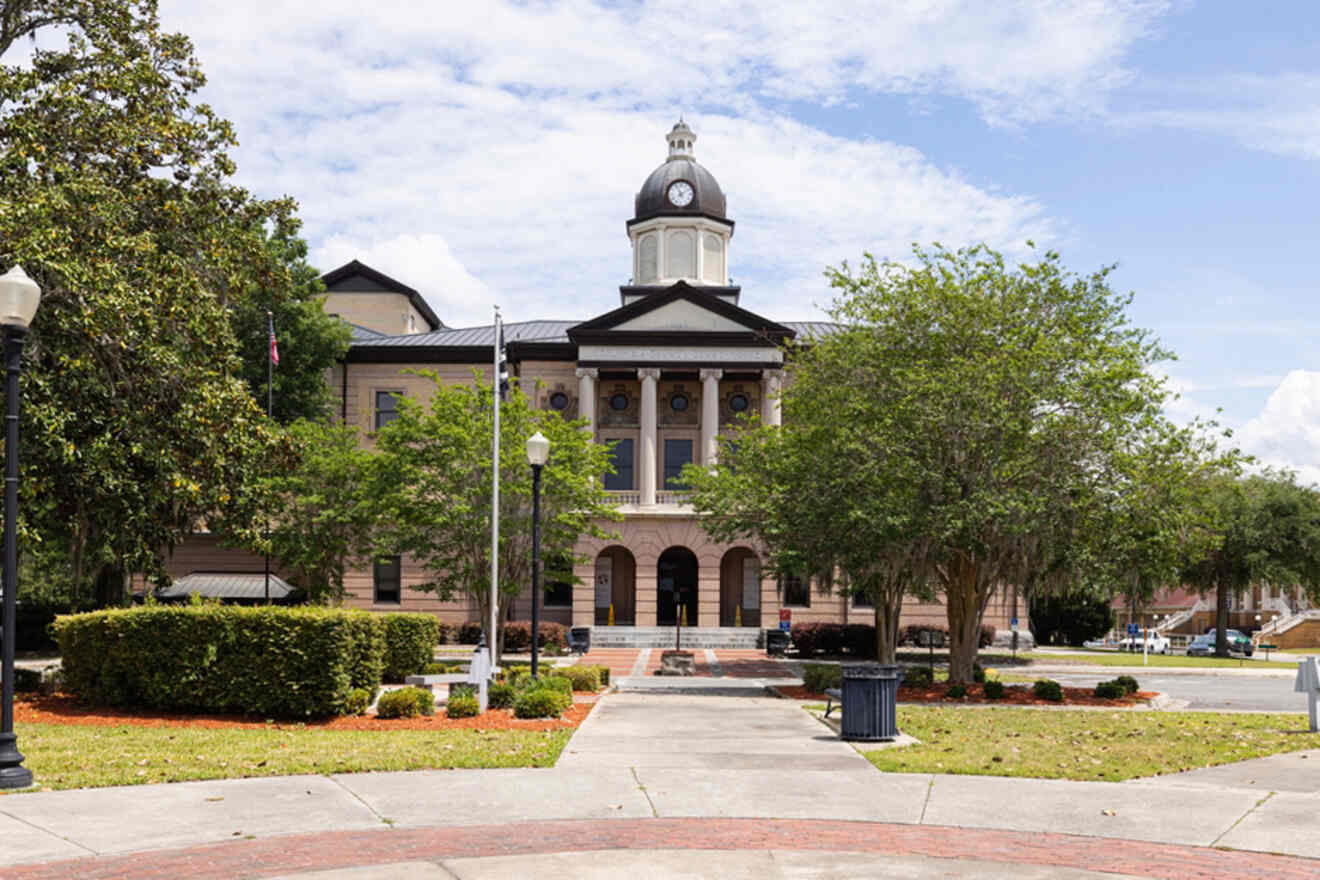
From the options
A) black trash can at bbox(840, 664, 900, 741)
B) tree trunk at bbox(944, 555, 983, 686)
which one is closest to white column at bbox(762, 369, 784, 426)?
tree trunk at bbox(944, 555, 983, 686)

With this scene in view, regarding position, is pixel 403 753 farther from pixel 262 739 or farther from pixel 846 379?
pixel 846 379

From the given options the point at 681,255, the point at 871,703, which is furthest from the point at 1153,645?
the point at 871,703

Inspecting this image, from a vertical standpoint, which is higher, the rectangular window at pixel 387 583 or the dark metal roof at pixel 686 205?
the dark metal roof at pixel 686 205

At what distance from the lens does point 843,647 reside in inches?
1754

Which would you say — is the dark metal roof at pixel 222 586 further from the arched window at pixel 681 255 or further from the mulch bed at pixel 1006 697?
the mulch bed at pixel 1006 697

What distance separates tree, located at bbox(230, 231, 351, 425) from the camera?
48850mm

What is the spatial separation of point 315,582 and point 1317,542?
4016 cm

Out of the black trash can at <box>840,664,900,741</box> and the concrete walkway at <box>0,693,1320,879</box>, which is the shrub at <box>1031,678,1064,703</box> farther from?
the concrete walkway at <box>0,693,1320,879</box>

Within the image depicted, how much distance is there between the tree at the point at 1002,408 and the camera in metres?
25.5

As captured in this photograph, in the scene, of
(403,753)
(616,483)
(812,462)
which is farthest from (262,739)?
(616,483)

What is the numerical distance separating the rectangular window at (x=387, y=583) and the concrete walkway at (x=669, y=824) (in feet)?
141

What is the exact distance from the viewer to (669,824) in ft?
33.8

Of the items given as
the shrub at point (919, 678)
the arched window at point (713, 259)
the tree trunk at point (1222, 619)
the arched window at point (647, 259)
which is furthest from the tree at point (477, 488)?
the tree trunk at point (1222, 619)

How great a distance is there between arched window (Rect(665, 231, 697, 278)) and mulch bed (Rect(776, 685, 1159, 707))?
33917mm
